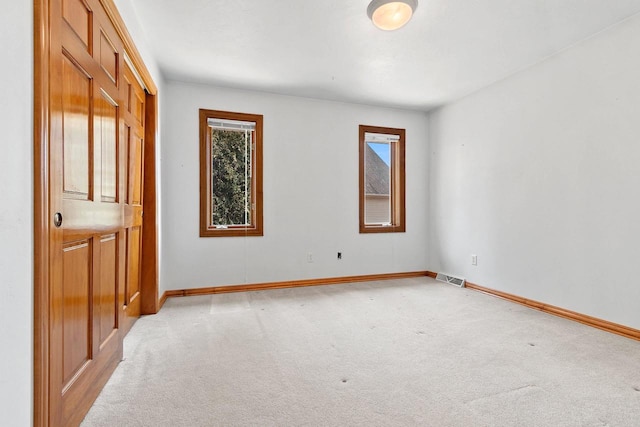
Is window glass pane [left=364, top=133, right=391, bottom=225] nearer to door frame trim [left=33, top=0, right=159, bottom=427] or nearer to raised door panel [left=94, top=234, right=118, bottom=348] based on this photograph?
raised door panel [left=94, top=234, right=118, bottom=348]

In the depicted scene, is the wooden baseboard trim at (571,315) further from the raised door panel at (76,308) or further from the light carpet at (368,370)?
the raised door panel at (76,308)

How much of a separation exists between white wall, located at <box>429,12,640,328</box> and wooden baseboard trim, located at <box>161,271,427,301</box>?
0.85m

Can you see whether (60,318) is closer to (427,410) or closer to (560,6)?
(427,410)

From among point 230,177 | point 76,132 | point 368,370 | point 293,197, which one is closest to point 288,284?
point 293,197

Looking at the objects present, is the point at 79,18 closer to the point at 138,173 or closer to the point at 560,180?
the point at 138,173

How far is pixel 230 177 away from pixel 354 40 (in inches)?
82.6

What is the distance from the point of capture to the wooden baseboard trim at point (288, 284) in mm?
3688

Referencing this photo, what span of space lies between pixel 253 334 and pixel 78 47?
82.5 inches

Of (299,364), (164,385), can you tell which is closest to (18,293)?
(164,385)

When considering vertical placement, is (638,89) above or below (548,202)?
above

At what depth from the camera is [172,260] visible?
3.65 metres

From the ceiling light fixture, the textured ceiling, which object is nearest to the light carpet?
the ceiling light fixture

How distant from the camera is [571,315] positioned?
2.91 m

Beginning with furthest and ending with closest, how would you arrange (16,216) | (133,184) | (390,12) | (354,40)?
(354,40)
(133,184)
(390,12)
(16,216)
